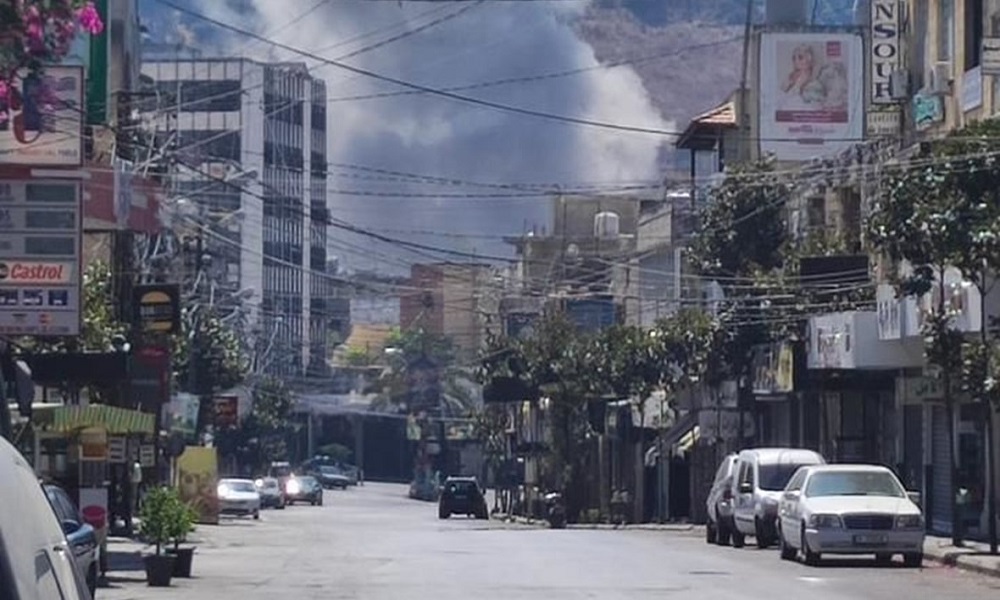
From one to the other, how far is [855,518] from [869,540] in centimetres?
41

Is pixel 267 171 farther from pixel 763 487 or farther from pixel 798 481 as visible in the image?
pixel 798 481

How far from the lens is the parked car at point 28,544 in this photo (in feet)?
22.1

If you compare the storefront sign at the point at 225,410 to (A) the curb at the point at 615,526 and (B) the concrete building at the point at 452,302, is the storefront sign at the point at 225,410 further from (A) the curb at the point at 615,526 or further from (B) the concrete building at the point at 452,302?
(B) the concrete building at the point at 452,302

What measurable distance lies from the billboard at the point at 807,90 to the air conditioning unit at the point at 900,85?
1722 cm

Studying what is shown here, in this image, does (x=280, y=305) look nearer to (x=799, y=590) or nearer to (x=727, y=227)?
(x=727, y=227)

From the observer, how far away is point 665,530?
204 ft

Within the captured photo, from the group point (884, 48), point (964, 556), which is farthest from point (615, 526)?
point (964, 556)

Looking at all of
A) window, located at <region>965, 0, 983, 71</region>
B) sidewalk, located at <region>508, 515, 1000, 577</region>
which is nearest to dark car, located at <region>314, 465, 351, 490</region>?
window, located at <region>965, 0, 983, 71</region>

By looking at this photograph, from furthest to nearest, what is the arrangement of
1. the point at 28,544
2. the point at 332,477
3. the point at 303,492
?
the point at 332,477, the point at 303,492, the point at 28,544

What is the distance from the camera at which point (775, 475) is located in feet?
140

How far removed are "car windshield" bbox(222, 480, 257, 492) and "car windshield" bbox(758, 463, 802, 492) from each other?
3411 centimetres

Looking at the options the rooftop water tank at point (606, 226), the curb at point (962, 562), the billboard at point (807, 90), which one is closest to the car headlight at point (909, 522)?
the curb at point (962, 562)

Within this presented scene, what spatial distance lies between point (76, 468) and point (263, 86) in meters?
81.0

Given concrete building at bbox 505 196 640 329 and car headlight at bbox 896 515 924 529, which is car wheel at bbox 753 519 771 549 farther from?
concrete building at bbox 505 196 640 329
